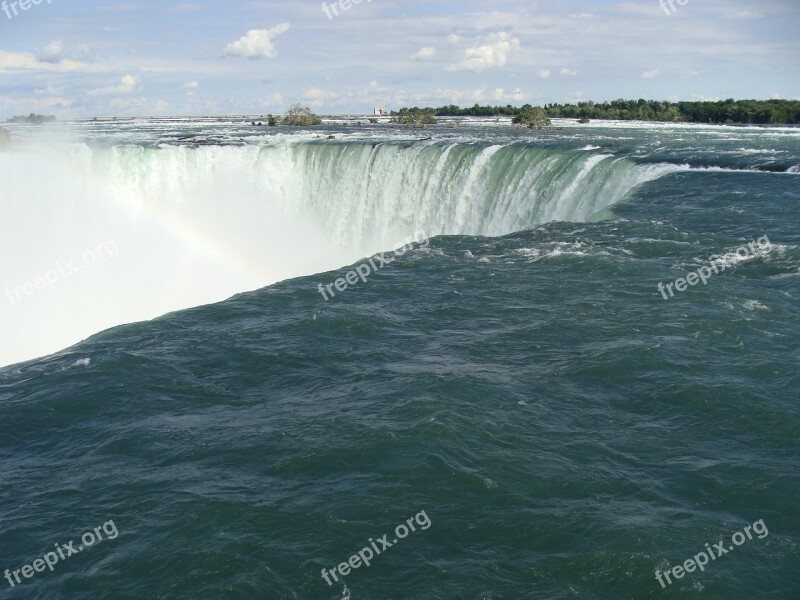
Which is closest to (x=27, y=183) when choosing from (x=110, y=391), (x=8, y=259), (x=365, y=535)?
(x=8, y=259)

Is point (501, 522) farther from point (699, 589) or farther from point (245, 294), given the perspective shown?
point (245, 294)

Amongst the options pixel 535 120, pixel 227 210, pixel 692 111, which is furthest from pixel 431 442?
pixel 692 111

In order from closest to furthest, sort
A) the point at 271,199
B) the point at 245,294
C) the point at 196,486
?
the point at 196,486, the point at 245,294, the point at 271,199

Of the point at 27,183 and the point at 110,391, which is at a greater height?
the point at 27,183

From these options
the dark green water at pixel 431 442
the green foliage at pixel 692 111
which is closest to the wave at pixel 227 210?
the dark green water at pixel 431 442

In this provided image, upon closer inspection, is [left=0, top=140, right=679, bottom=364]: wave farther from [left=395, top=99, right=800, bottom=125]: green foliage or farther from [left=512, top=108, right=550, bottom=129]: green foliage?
[left=395, top=99, right=800, bottom=125]: green foliage

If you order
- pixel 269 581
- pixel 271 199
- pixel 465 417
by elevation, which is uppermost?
pixel 271 199

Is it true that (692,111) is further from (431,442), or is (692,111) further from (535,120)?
(431,442)

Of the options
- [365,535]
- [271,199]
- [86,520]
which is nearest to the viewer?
[365,535]
